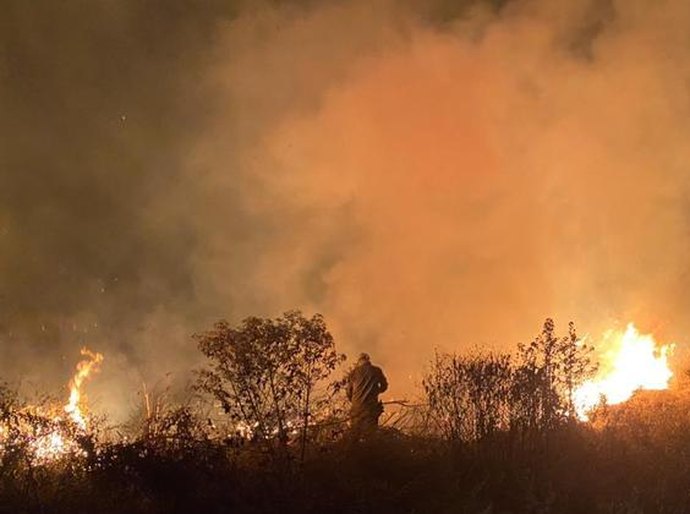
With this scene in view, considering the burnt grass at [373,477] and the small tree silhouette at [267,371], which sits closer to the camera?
the burnt grass at [373,477]

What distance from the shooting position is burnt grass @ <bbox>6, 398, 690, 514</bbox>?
25.7 ft

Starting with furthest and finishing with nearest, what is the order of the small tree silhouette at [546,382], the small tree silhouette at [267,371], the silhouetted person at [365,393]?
the small tree silhouette at [546,382]
the silhouetted person at [365,393]
the small tree silhouette at [267,371]

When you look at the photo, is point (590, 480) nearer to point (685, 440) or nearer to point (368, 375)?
point (685, 440)

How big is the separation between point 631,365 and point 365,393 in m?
10.8

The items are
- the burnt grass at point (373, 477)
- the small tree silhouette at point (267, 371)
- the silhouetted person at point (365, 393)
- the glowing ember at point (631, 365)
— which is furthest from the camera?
the glowing ember at point (631, 365)

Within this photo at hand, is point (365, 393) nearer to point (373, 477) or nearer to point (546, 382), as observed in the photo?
point (373, 477)

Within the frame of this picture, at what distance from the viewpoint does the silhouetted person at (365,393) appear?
9.88 metres

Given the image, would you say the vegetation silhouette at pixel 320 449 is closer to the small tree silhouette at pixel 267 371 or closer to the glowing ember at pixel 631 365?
the small tree silhouette at pixel 267 371

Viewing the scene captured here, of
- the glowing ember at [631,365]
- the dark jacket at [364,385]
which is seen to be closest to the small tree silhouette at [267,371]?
the dark jacket at [364,385]

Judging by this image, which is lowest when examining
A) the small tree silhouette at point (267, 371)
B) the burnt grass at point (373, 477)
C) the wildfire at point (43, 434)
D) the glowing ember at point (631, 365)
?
the burnt grass at point (373, 477)

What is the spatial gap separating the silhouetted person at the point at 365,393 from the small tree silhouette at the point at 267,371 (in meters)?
1.27

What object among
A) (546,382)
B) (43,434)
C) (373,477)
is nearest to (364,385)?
(373,477)

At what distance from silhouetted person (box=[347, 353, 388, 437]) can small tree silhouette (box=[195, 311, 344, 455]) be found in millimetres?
1267

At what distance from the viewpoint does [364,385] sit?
10.7 m
